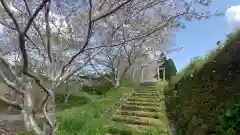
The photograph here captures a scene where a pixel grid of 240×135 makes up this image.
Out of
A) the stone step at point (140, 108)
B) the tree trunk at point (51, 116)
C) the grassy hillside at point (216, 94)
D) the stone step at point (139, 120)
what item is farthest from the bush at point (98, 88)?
the tree trunk at point (51, 116)

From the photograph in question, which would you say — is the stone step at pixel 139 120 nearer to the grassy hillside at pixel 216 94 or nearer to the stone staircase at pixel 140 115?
the stone staircase at pixel 140 115

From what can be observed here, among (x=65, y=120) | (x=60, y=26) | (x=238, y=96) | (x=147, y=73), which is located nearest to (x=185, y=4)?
(x=238, y=96)

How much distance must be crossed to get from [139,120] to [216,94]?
2.99 metres

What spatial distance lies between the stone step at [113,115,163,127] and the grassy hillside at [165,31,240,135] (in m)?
0.90

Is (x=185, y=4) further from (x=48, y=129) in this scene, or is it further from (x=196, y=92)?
(x=48, y=129)

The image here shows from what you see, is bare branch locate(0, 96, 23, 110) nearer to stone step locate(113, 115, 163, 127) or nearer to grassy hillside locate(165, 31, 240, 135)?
grassy hillside locate(165, 31, 240, 135)

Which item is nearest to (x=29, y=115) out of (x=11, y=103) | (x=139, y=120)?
(x=11, y=103)

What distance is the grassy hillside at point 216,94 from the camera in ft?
11.5

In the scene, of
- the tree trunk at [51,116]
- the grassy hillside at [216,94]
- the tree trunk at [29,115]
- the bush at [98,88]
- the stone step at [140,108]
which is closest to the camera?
the tree trunk at [29,115]

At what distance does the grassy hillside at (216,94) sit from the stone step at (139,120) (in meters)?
0.90

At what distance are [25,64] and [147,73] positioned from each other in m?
30.4

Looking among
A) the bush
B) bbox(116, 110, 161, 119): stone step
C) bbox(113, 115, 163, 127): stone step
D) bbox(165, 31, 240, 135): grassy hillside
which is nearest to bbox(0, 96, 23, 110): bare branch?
bbox(165, 31, 240, 135): grassy hillside

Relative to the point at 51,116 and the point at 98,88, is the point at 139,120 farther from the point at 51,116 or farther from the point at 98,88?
the point at 98,88

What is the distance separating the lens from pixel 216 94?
4266 millimetres
